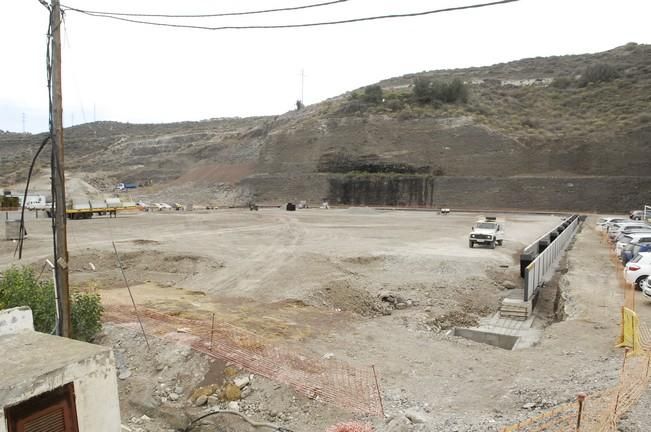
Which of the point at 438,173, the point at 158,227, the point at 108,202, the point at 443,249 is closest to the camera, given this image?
the point at 443,249

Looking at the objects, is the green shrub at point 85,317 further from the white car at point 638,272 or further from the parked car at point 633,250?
the parked car at point 633,250

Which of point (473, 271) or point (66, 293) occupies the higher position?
point (66, 293)

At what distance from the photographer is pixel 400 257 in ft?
75.8

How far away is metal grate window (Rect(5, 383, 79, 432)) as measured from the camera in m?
5.15

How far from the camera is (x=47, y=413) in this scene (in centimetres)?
539

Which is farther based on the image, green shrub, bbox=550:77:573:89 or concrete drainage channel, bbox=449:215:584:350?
green shrub, bbox=550:77:573:89

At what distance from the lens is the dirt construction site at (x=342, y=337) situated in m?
8.41

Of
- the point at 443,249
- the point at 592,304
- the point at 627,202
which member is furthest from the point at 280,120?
the point at 592,304

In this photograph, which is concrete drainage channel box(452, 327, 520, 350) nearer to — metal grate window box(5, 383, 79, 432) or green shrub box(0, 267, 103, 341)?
green shrub box(0, 267, 103, 341)

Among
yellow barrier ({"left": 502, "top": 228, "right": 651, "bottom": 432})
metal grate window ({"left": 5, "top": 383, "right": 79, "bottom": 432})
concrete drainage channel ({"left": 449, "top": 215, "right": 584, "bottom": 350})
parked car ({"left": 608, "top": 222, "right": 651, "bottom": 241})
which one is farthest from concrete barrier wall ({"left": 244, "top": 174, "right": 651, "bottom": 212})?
metal grate window ({"left": 5, "top": 383, "right": 79, "bottom": 432})

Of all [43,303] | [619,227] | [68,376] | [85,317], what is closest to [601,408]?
[68,376]

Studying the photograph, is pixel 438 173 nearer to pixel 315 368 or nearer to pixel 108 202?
pixel 108 202

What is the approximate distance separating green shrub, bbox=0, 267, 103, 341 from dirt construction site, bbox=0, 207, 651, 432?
0.81m

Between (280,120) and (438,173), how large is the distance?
42909 millimetres
